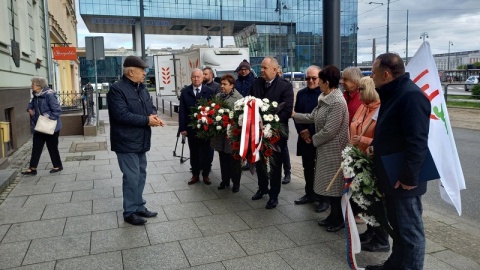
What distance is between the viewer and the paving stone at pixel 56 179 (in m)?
7.06

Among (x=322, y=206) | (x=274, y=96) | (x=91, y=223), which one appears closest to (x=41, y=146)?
(x=91, y=223)

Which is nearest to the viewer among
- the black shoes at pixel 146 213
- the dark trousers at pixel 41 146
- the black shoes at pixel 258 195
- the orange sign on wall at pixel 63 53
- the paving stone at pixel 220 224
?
the paving stone at pixel 220 224

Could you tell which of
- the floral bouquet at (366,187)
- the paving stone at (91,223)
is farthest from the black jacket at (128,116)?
the floral bouquet at (366,187)

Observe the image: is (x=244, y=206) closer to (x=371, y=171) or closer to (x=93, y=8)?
(x=371, y=171)

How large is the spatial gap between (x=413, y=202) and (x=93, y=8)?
63.2 m

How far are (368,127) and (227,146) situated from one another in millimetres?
2730

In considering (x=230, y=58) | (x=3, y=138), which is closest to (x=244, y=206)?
(x=3, y=138)

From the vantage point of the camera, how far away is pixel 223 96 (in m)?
6.44

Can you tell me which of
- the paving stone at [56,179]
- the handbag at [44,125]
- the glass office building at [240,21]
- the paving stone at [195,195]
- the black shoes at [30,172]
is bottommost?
the paving stone at [195,195]

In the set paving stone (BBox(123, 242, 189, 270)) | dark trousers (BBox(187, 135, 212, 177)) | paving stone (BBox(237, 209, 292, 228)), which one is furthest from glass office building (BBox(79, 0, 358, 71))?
paving stone (BBox(123, 242, 189, 270))

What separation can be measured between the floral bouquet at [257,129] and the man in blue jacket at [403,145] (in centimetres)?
188

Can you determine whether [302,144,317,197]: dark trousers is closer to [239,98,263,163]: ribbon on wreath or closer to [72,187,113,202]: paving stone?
[239,98,263,163]: ribbon on wreath

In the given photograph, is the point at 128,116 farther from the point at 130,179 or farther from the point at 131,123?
the point at 130,179

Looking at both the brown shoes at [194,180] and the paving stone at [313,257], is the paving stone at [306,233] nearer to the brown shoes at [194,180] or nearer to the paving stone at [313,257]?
the paving stone at [313,257]
